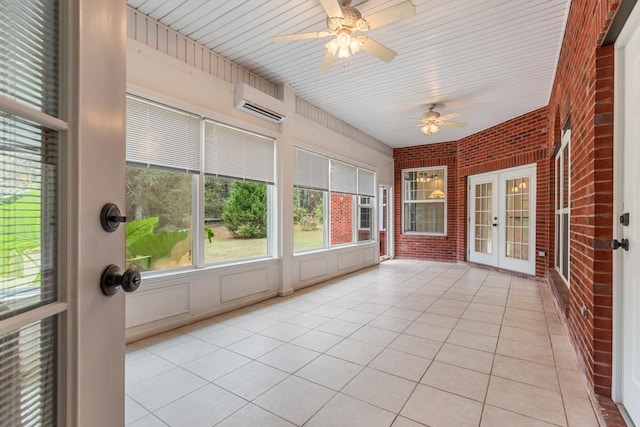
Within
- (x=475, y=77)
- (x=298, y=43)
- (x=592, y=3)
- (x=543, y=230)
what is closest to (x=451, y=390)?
(x=592, y=3)

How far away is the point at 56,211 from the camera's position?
0.71 metres

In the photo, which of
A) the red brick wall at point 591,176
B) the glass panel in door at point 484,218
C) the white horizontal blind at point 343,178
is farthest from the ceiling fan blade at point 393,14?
the glass panel in door at point 484,218

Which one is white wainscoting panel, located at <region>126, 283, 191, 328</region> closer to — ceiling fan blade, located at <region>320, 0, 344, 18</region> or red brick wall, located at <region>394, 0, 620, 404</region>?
ceiling fan blade, located at <region>320, 0, 344, 18</region>

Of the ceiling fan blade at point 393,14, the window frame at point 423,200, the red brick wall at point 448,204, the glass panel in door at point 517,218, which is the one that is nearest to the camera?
the ceiling fan blade at point 393,14

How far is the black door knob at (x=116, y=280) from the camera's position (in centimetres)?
80

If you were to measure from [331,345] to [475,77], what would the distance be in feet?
12.7

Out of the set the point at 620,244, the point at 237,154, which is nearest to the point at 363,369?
the point at 620,244

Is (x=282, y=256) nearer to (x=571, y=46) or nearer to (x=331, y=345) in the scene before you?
(x=331, y=345)

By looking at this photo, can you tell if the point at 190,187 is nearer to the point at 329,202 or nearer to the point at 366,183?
the point at 329,202

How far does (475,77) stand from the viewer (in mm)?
4199

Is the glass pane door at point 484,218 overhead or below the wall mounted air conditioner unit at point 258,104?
below

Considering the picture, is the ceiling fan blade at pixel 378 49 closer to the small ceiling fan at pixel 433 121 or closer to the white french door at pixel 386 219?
the small ceiling fan at pixel 433 121

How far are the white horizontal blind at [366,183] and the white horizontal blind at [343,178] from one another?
0.67 feet

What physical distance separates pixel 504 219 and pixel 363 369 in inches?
211
